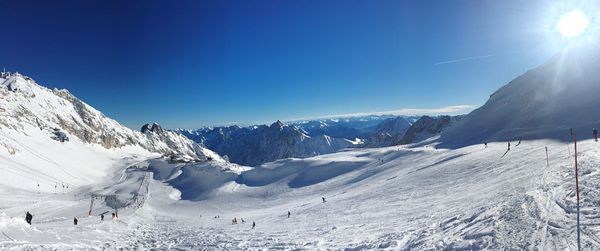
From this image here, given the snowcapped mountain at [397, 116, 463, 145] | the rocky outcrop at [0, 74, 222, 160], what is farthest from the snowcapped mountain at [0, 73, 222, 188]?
the snowcapped mountain at [397, 116, 463, 145]

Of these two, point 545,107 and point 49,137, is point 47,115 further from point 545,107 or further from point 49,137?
point 545,107

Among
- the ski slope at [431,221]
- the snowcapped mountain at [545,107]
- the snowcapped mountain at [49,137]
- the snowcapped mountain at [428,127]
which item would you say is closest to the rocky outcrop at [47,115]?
the snowcapped mountain at [49,137]

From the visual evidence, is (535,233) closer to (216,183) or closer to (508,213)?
(508,213)

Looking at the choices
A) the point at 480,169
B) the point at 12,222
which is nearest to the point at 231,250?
the point at 12,222

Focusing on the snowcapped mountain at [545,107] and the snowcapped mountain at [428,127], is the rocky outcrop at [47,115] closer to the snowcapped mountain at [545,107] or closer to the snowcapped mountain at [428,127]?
the snowcapped mountain at [428,127]

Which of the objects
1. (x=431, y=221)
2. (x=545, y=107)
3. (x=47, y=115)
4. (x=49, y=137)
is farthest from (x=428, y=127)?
(x=47, y=115)

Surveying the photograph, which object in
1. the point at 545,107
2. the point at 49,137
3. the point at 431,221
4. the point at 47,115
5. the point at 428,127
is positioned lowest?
the point at 431,221

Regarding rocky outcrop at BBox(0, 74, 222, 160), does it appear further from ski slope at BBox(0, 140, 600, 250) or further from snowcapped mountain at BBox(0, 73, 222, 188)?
ski slope at BBox(0, 140, 600, 250)
